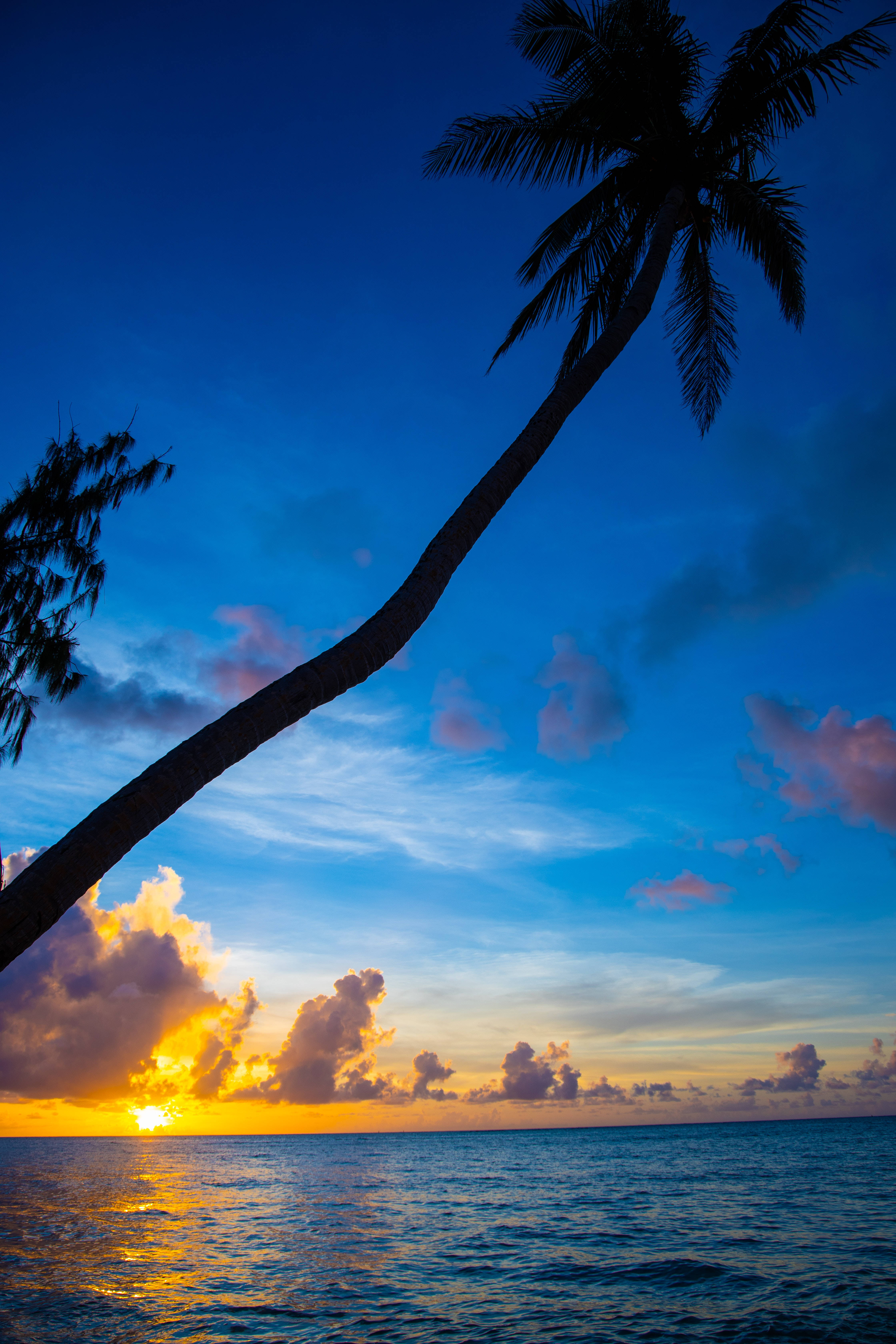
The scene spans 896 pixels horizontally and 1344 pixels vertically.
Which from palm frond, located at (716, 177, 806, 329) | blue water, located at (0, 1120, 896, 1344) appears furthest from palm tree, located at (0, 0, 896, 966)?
blue water, located at (0, 1120, 896, 1344)

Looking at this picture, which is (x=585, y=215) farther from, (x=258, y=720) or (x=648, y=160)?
(x=258, y=720)

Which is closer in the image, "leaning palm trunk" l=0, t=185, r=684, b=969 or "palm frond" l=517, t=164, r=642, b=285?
"leaning palm trunk" l=0, t=185, r=684, b=969

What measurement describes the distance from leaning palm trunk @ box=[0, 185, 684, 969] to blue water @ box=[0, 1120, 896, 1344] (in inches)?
376

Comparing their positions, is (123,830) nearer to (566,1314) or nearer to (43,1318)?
(566,1314)

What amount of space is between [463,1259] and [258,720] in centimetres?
A: 1576

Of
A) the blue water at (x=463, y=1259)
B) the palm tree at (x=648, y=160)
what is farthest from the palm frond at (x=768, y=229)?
the blue water at (x=463, y=1259)

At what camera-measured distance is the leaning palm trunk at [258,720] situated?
2807 mm

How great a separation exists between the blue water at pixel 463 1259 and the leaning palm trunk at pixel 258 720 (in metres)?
9.55

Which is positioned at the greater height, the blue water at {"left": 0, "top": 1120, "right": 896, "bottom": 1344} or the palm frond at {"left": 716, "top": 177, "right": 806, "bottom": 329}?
the palm frond at {"left": 716, "top": 177, "right": 806, "bottom": 329}

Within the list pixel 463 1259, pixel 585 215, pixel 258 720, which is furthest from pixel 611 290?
pixel 463 1259

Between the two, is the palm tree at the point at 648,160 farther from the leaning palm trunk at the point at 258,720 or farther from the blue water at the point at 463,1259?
the blue water at the point at 463,1259

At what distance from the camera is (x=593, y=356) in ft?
24.1

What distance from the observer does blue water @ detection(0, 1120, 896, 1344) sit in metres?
9.80

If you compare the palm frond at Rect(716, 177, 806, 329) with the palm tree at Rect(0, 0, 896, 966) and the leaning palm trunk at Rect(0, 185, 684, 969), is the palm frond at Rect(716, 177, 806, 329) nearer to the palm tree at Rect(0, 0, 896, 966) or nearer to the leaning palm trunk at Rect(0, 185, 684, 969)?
the palm tree at Rect(0, 0, 896, 966)
